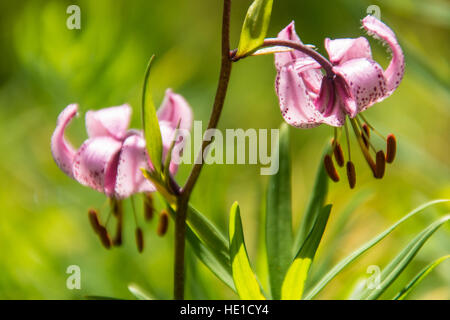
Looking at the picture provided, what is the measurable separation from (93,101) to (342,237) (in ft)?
1.89

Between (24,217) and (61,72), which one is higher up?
(61,72)

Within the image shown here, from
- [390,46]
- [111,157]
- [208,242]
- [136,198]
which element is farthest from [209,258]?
[136,198]

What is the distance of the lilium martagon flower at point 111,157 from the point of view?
50 centimetres

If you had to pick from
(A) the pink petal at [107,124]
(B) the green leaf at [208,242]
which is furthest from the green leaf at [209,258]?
(A) the pink petal at [107,124]

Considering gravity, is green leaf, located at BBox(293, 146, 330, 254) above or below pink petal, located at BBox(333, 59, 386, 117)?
below

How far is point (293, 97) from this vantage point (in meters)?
0.47

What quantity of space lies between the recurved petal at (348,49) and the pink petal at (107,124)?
194 millimetres

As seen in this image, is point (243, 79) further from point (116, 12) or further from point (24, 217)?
point (24, 217)

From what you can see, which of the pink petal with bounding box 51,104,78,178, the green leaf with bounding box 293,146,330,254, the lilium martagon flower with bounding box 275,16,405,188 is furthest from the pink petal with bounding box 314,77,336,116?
the pink petal with bounding box 51,104,78,178

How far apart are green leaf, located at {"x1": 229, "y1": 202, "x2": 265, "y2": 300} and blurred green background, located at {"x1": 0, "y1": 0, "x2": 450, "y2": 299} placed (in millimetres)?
137

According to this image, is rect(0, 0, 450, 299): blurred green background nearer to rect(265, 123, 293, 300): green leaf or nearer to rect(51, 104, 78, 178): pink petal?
rect(265, 123, 293, 300): green leaf

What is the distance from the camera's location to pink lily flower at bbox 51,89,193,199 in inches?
19.6
